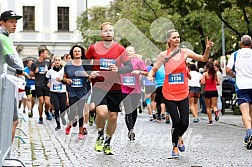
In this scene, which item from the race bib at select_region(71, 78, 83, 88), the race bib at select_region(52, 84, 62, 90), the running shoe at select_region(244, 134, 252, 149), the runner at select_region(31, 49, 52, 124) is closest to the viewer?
the running shoe at select_region(244, 134, 252, 149)

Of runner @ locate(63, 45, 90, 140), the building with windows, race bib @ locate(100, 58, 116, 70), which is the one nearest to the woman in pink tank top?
runner @ locate(63, 45, 90, 140)

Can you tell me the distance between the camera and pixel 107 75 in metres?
10.1

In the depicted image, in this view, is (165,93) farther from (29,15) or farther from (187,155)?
(29,15)

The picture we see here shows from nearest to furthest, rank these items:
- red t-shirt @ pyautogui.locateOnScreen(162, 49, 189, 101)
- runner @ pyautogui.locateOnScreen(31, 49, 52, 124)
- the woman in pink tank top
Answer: red t-shirt @ pyautogui.locateOnScreen(162, 49, 189, 101), the woman in pink tank top, runner @ pyautogui.locateOnScreen(31, 49, 52, 124)

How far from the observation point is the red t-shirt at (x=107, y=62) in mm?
10086

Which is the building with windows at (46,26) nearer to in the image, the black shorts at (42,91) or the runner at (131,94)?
the black shorts at (42,91)

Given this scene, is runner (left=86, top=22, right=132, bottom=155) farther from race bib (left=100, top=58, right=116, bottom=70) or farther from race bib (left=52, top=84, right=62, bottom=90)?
race bib (left=52, top=84, right=62, bottom=90)

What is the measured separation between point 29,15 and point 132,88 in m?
47.7

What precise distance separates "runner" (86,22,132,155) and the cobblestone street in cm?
66

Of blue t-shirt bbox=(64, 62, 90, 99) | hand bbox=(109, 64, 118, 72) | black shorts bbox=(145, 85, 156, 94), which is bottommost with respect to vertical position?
black shorts bbox=(145, 85, 156, 94)

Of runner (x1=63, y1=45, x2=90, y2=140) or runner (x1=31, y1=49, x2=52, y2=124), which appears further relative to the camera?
runner (x1=31, y1=49, x2=52, y2=124)

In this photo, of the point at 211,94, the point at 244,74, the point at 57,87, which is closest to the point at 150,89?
the point at 211,94

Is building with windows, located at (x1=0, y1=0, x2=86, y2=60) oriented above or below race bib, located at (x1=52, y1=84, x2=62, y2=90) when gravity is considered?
above

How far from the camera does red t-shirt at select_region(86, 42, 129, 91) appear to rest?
10.1 m
